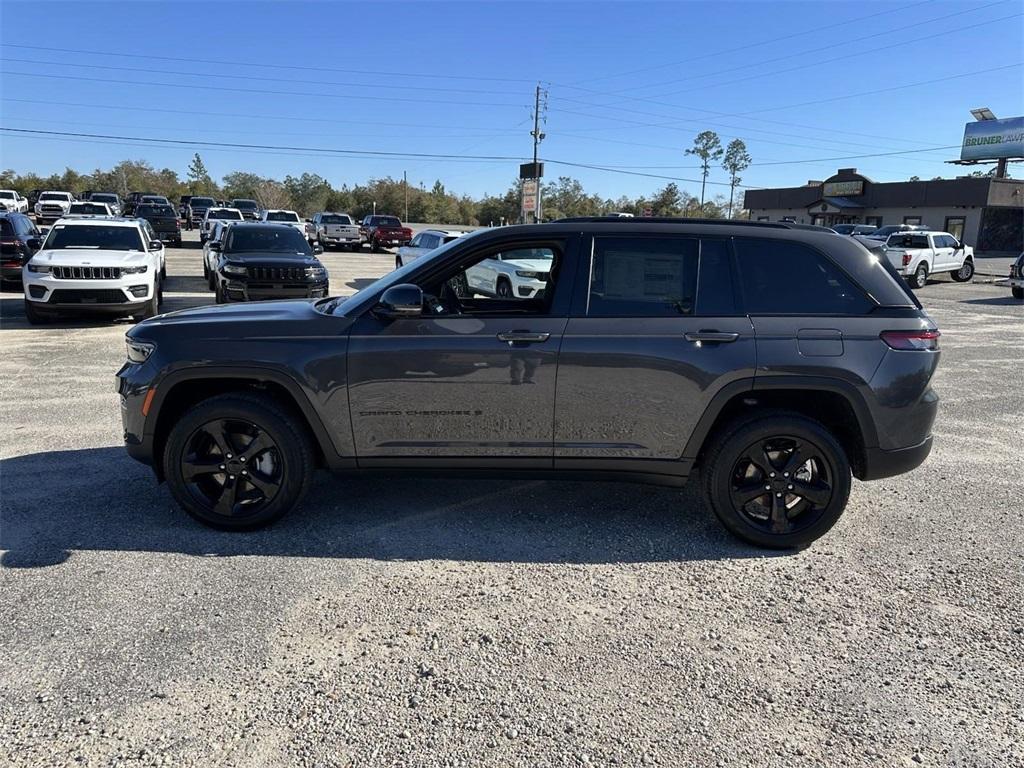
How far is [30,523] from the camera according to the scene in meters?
4.16

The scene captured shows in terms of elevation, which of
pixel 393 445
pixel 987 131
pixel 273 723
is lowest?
pixel 273 723

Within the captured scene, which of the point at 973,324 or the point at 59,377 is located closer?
the point at 59,377

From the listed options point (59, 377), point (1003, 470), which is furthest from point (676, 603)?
point (59, 377)

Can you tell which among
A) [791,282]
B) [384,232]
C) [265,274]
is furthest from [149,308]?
[384,232]

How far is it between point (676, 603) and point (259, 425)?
2454mm

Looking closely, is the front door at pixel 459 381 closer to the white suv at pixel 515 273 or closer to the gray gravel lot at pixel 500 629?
the white suv at pixel 515 273

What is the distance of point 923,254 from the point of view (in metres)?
24.0

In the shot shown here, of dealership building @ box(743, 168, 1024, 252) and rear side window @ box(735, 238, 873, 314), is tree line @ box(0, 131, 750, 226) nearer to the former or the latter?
dealership building @ box(743, 168, 1024, 252)

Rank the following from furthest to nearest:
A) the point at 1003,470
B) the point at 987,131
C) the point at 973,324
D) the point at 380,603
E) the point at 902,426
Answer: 1. the point at 987,131
2. the point at 973,324
3. the point at 1003,470
4. the point at 902,426
5. the point at 380,603

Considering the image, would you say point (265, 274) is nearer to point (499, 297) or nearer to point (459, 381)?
point (499, 297)

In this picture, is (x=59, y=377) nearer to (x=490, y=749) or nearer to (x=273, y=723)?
(x=273, y=723)

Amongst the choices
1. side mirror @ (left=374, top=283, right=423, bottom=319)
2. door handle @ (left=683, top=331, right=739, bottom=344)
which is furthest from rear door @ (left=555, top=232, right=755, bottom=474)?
side mirror @ (left=374, top=283, right=423, bottom=319)

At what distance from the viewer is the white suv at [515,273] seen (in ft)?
14.5

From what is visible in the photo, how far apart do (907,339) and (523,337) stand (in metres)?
2.14
